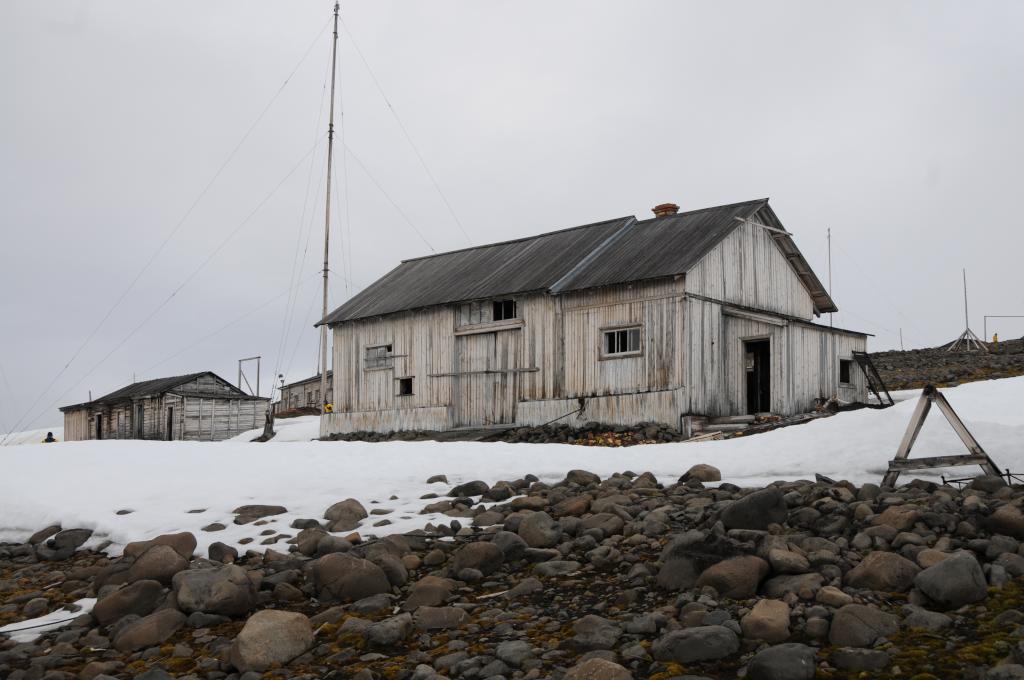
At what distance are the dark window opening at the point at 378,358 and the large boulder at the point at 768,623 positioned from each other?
23.6 m

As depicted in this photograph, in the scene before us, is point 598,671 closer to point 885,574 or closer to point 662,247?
point 885,574

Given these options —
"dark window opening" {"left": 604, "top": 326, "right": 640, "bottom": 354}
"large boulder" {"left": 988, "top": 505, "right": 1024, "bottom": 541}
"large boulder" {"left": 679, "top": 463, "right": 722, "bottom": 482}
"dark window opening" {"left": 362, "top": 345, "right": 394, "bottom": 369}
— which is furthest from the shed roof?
"large boulder" {"left": 988, "top": 505, "right": 1024, "bottom": 541}

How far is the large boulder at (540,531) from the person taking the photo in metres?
9.37

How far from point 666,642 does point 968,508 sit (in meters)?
3.76

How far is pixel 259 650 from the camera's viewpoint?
7207 millimetres

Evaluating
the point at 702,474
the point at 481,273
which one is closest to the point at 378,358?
the point at 481,273

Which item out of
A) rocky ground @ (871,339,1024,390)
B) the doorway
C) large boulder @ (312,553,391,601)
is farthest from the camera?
rocky ground @ (871,339,1024,390)

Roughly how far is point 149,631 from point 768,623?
5272 millimetres

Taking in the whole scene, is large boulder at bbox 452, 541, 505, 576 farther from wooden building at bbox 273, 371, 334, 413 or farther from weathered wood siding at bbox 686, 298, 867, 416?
wooden building at bbox 273, 371, 334, 413

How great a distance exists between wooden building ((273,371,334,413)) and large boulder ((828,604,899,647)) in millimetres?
48218

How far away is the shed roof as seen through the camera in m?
24.8

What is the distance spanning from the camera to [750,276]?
26.3 meters

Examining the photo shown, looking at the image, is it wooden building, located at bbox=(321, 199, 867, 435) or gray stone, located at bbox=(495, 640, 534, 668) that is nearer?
gray stone, located at bbox=(495, 640, 534, 668)

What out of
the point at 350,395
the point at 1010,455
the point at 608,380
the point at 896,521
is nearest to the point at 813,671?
the point at 896,521
